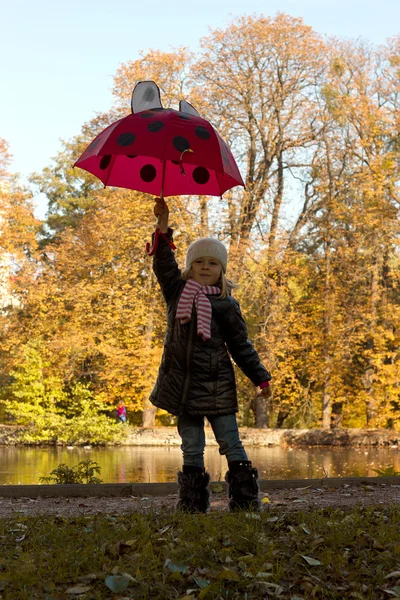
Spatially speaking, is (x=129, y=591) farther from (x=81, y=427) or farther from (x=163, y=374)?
(x=81, y=427)

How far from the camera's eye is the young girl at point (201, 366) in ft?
17.1

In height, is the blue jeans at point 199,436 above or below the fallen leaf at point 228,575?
above

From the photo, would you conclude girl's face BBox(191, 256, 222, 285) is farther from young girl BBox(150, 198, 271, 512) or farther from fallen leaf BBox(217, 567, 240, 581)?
fallen leaf BBox(217, 567, 240, 581)

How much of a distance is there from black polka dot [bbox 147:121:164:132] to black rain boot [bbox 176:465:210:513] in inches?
84.2

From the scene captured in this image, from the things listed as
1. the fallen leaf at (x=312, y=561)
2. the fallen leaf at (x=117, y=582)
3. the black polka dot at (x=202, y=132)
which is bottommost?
the fallen leaf at (x=117, y=582)

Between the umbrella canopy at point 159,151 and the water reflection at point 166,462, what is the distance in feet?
20.2

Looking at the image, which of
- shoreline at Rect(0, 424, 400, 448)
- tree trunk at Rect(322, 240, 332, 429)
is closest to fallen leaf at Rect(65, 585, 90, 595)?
shoreline at Rect(0, 424, 400, 448)

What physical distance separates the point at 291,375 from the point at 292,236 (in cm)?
458

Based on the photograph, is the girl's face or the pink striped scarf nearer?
the pink striped scarf

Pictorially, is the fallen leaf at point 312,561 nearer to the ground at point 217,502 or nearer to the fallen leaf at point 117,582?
the fallen leaf at point 117,582

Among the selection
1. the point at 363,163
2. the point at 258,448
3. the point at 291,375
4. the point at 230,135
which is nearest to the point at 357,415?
Answer: the point at 291,375

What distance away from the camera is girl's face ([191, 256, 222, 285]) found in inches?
215

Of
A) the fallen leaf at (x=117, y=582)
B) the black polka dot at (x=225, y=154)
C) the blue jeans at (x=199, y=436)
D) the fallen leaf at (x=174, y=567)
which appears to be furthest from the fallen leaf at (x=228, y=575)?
the black polka dot at (x=225, y=154)

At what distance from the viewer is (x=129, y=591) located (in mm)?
3324
